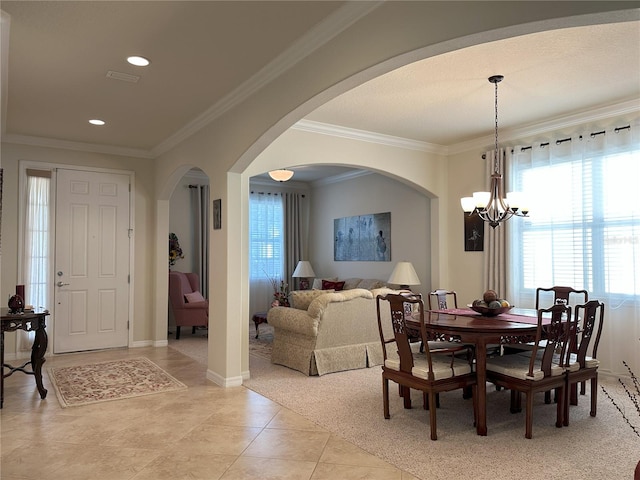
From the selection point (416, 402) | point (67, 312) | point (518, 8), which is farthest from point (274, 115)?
point (67, 312)

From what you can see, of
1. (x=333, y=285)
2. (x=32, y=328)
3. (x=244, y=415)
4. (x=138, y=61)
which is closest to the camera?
(x=138, y=61)

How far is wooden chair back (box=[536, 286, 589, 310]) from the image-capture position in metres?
4.70

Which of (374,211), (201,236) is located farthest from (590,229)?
(201,236)

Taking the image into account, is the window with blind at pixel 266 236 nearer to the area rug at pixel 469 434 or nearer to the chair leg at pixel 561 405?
the area rug at pixel 469 434

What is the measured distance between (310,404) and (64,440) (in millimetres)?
1834

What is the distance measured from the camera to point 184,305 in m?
7.31

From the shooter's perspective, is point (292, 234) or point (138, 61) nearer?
point (138, 61)

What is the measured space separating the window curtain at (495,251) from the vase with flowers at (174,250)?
4866 mm

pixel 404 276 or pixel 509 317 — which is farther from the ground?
pixel 404 276

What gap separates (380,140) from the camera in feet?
19.7

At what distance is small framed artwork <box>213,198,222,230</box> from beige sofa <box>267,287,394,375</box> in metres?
1.18

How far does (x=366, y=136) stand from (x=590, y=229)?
8.66 feet

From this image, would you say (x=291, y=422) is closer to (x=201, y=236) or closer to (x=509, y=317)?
(x=509, y=317)

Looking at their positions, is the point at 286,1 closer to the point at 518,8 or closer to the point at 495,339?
the point at 518,8
